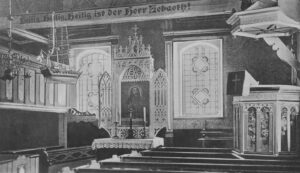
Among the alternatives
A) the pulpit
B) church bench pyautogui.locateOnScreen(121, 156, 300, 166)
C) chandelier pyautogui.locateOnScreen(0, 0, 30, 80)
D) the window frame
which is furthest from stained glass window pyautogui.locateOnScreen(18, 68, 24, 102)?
the pulpit

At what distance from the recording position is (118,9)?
7.02 meters

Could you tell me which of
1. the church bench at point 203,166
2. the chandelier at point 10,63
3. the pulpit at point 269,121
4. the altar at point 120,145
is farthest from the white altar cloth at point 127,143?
the church bench at point 203,166

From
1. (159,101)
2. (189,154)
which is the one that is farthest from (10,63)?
(189,154)

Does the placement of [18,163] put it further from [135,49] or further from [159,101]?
[135,49]

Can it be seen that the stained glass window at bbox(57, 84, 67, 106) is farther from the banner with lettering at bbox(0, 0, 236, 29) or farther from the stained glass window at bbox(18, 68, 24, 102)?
the banner with lettering at bbox(0, 0, 236, 29)

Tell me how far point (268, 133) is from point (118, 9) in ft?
11.2

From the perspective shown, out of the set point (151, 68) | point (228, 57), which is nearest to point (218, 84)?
point (228, 57)

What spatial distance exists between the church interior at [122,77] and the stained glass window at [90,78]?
29 millimetres

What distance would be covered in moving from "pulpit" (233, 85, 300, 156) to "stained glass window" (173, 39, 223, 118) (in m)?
4.24

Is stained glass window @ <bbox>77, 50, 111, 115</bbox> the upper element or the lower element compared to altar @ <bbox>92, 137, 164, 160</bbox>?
upper

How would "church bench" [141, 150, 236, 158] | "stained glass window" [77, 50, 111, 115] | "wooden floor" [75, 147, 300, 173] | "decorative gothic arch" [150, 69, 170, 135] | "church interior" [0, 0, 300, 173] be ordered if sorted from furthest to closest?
"stained glass window" [77, 50, 111, 115]
"decorative gothic arch" [150, 69, 170, 135]
"church interior" [0, 0, 300, 173]
"church bench" [141, 150, 236, 158]
"wooden floor" [75, 147, 300, 173]

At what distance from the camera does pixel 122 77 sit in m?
9.99

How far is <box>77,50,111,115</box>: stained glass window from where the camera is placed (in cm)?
1081

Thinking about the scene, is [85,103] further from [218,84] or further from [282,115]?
[282,115]
